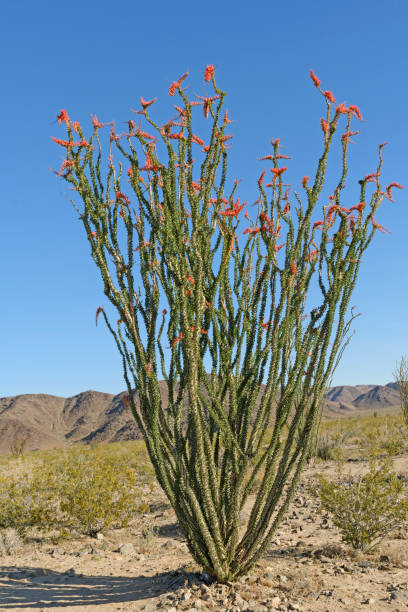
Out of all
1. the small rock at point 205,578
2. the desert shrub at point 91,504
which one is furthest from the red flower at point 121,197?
the desert shrub at point 91,504

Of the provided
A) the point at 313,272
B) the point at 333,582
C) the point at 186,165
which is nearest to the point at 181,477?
the point at 333,582

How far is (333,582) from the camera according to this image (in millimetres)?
4715

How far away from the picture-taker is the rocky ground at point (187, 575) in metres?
4.30

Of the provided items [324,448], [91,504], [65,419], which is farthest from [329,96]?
[65,419]

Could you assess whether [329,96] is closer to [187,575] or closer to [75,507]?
[187,575]

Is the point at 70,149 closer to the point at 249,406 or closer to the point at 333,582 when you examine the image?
the point at 249,406

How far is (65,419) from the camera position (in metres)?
74.9

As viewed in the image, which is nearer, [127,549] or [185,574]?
[185,574]

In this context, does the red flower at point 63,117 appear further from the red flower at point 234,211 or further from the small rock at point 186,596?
the small rock at point 186,596

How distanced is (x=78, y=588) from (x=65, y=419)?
73.5 meters

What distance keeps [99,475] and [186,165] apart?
5757 mm

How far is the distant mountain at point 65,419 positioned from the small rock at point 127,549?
5178 cm

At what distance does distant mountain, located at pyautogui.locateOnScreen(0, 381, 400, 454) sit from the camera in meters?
62.3

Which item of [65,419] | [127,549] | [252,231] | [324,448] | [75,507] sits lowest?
[127,549]
